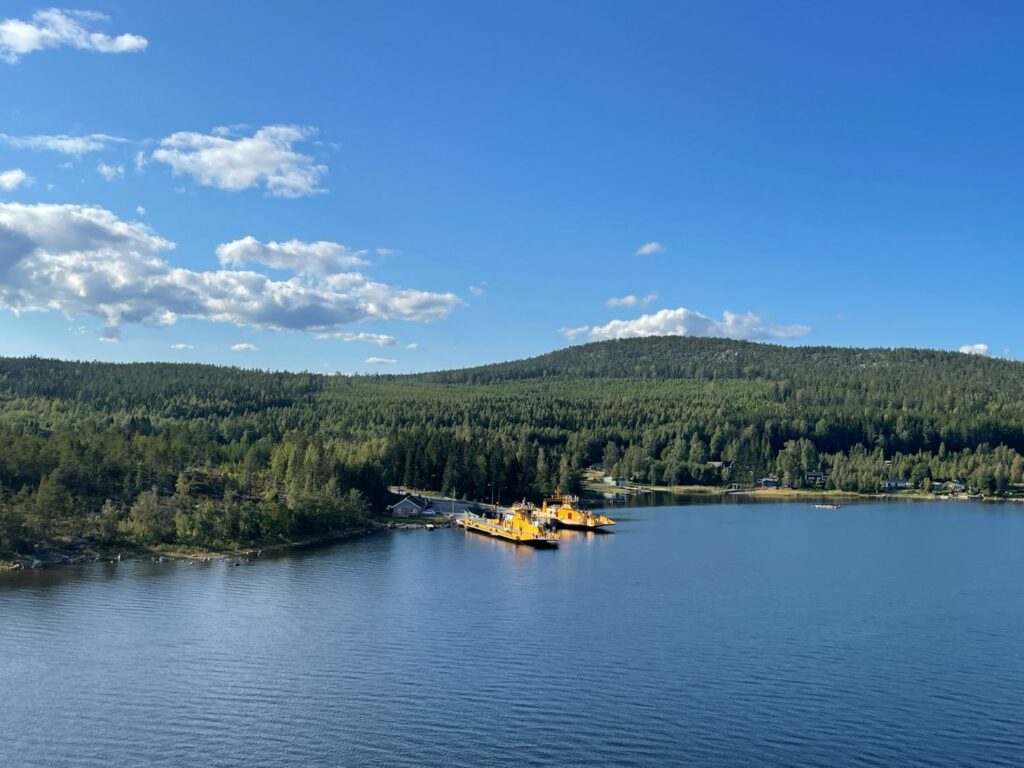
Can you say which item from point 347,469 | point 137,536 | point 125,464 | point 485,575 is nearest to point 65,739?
point 485,575

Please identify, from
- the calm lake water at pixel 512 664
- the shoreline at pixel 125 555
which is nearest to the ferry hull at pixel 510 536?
the calm lake water at pixel 512 664

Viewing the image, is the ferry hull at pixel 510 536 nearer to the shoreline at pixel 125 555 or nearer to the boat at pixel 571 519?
the boat at pixel 571 519

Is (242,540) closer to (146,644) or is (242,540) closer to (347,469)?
(347,469)

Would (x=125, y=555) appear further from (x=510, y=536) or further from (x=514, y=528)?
(x=514, y=528)

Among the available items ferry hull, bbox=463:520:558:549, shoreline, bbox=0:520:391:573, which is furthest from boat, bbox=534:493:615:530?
shoreline, bbox=0:520:391:573

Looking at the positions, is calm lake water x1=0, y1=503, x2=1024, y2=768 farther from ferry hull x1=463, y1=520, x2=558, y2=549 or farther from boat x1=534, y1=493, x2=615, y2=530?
boat x1=534, y1=493, x2=615, y2=530

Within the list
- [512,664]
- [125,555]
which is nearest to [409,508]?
[125,555]

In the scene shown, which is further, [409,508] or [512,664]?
[409,508]
